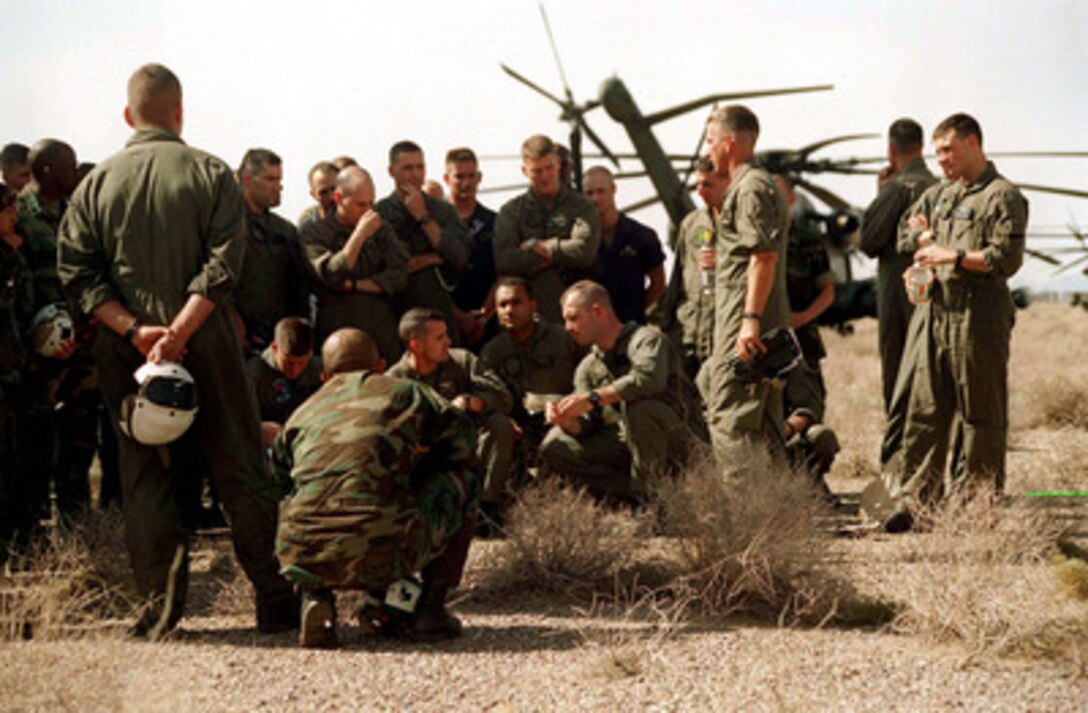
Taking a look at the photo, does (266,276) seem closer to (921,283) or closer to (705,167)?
(705,167)

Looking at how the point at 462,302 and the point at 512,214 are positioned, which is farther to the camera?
the point at 462,302

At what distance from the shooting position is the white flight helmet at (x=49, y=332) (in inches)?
265

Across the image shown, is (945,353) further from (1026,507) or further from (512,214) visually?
(512,214)

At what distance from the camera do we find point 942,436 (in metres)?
7.40

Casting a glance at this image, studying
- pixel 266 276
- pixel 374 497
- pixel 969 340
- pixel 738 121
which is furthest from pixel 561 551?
pixel 266 276

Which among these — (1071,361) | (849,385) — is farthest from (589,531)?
(1071,361)

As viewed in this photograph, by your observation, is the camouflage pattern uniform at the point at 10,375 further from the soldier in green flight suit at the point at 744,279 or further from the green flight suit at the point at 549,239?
the soldier in green flight suit at the point at 744,279

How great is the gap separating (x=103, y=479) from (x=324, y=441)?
3439mm

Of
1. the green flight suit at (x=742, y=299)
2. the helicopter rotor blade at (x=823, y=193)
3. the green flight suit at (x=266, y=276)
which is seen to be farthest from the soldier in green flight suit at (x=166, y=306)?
the helicopter rotor blade at (x=823, y=193)

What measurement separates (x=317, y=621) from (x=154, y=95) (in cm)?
216

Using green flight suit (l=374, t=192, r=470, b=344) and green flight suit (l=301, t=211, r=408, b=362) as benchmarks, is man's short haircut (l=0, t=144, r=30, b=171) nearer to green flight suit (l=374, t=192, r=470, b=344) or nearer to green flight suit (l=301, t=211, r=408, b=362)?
green flight suit (l=301, t=211, r=408, b=362)

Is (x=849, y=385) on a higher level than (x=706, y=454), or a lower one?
lower

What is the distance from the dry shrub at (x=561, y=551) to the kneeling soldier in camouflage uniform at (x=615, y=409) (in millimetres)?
1096

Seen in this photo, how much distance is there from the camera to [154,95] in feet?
18.0
